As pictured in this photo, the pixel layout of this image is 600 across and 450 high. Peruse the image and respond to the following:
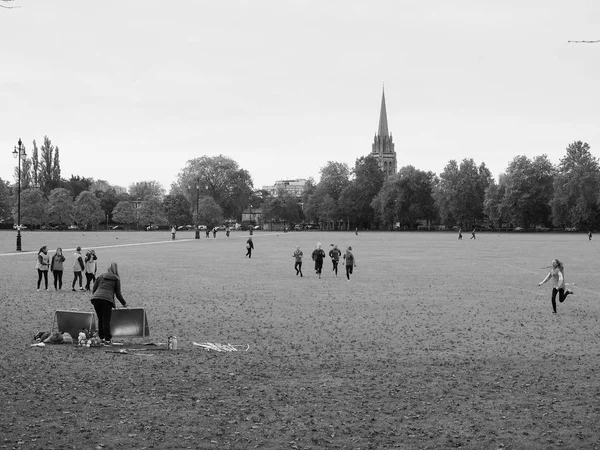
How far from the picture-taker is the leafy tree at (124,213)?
156m

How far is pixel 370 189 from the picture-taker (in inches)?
6501

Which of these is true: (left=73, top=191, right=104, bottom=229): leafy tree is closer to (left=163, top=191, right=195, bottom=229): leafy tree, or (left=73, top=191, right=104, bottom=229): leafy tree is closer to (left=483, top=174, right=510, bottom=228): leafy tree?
(left=163, top=191, right=195, bottom=229): leafy tree

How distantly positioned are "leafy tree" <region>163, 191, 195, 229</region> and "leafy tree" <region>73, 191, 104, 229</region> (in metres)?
17.7

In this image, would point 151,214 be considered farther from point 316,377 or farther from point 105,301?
point 316,377

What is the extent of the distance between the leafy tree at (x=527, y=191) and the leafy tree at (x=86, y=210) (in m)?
84.6

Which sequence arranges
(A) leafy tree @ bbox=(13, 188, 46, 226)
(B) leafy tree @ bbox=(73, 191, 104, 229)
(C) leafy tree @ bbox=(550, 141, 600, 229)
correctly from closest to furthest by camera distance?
1. (C) leafy tree @ bbox=(550, 141, 600, 229)
2. (A) leafy tree @ bbox=(13, 188, 46, 226)
3. (B) leafy tree @ bbox=(73, 191, 104, 229)

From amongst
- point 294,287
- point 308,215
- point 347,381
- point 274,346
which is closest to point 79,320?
point 274,346

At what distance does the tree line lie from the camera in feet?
399

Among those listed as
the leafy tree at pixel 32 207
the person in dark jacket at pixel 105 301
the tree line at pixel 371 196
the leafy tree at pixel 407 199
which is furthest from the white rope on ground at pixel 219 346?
the leafy tree at pixel 407 199

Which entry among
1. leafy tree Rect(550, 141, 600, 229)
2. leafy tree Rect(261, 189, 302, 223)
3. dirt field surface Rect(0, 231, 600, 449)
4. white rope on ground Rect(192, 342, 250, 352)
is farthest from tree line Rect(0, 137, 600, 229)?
white rope on ground Rect(192, 342, 250, 352)

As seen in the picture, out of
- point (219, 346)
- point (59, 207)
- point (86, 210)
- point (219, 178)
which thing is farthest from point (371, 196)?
point (219, 346)

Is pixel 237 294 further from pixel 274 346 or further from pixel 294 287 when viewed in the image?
pixel 274 346

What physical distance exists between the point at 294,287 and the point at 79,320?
12.6 m

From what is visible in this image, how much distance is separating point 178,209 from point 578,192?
88.2 m
